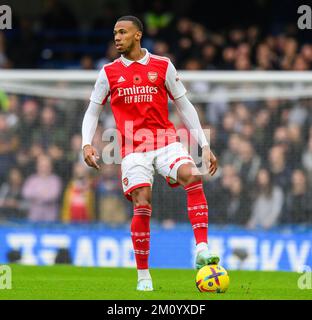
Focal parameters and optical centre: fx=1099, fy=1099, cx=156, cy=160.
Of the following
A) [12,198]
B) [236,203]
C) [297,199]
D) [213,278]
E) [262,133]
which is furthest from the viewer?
[12,198]

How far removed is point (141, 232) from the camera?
32.6ft

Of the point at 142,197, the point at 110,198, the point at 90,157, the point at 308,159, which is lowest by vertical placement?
the point at 142,197

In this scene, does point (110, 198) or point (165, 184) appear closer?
point (110, 198)

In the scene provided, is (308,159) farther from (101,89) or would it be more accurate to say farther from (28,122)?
(101,89)

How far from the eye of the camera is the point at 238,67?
753 inches

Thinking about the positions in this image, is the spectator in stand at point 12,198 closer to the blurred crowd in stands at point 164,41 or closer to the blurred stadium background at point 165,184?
the blurred stadium background at point 165,184

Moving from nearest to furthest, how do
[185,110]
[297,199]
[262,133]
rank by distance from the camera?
[185,110]
[297,199]
[262,133]

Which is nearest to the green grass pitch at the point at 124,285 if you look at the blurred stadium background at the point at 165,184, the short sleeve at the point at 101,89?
the short sleeve at the point at 101,89

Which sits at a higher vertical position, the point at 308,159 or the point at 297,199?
the point at 308,159

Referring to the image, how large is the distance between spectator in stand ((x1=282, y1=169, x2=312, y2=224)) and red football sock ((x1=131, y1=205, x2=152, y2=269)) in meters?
6.56

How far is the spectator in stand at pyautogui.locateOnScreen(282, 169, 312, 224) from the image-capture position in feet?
53.4

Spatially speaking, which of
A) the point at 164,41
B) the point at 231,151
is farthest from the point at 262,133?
the point at 164,41


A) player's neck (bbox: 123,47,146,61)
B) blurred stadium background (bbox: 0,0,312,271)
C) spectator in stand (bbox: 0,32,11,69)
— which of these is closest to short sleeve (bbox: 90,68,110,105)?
player's neck (bbox: 123,47,146,61)

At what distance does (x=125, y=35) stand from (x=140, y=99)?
62 centimetres
